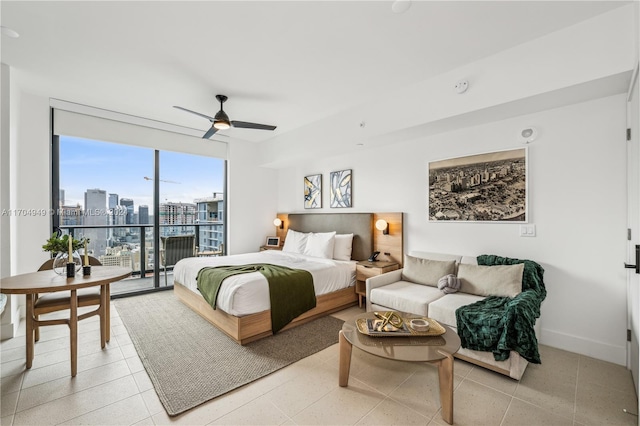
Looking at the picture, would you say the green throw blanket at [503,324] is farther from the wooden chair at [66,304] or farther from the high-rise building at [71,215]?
the high-rise building at [71,215]

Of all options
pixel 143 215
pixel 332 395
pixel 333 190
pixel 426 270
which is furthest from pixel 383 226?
pixel 143 215

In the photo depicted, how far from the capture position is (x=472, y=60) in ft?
8.91

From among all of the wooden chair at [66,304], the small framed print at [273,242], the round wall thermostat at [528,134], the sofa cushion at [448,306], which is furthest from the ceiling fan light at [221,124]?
the round wall thermostat at [528,134]

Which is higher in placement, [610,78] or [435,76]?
[435,76]

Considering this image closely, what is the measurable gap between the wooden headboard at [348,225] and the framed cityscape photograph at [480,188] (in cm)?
102

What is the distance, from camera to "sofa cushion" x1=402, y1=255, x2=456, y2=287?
128 inches

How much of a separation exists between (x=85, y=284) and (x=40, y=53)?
2.25 metres

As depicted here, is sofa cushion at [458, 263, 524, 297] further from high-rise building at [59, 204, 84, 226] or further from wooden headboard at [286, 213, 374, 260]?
high-rise building at [59, 204, 84, 226]

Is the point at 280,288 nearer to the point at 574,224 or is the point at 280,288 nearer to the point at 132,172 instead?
the point at 574,224

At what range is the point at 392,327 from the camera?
2.11 metres

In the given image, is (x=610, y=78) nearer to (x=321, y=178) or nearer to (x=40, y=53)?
(x=321, y=178)

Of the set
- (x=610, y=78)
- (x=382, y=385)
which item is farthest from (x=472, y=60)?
(x=382, y=385)

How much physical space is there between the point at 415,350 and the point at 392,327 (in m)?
0.27

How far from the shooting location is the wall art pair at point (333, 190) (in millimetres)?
4812
